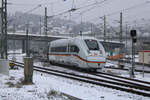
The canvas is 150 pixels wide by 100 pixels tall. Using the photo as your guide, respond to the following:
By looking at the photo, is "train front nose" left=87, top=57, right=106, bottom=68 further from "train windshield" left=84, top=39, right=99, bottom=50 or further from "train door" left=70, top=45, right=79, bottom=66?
"train door" left=70, top=45, right=79, bottom=66

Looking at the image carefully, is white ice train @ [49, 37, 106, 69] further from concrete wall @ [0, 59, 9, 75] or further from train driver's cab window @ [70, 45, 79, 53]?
concrete wall @ [0, 59, 9, 75]

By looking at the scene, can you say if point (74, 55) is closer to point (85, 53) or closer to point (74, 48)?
point (74, 48)

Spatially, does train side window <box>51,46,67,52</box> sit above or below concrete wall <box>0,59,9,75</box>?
above

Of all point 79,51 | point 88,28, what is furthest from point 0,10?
point 88,28

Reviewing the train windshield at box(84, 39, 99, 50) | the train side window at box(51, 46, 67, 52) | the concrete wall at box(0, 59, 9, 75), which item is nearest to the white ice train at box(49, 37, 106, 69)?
the train windshield at box(84, 39, 99, 50)

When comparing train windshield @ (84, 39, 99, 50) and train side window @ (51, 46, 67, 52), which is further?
train side window @ (51, 46, 67, 52)

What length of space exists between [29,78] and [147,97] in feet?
19.6

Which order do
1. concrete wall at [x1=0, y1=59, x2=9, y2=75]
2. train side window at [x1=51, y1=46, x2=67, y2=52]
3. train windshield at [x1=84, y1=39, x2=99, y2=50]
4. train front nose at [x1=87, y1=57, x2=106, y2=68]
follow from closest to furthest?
concrete wall at [x1=0, y1=59, x2=9, y2=75] < train front nose at [x1=87, y1=57, x2=106, y2=68] < train windshield at [x1=84, y1=39, x2=99, y2=50] < train side window at [x1=51, y1=46, x2=67, y2=52]

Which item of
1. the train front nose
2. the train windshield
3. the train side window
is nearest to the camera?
the train front nose

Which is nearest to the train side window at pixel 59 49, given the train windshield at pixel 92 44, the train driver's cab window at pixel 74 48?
the train driver's cab window at pixel 74 48

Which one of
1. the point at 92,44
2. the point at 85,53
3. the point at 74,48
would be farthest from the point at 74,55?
the point at 92,44

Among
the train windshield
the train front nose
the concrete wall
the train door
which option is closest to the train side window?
the train door

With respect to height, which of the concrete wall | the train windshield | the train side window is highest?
the train windshield

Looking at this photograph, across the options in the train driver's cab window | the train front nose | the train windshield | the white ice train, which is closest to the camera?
the train front nose
